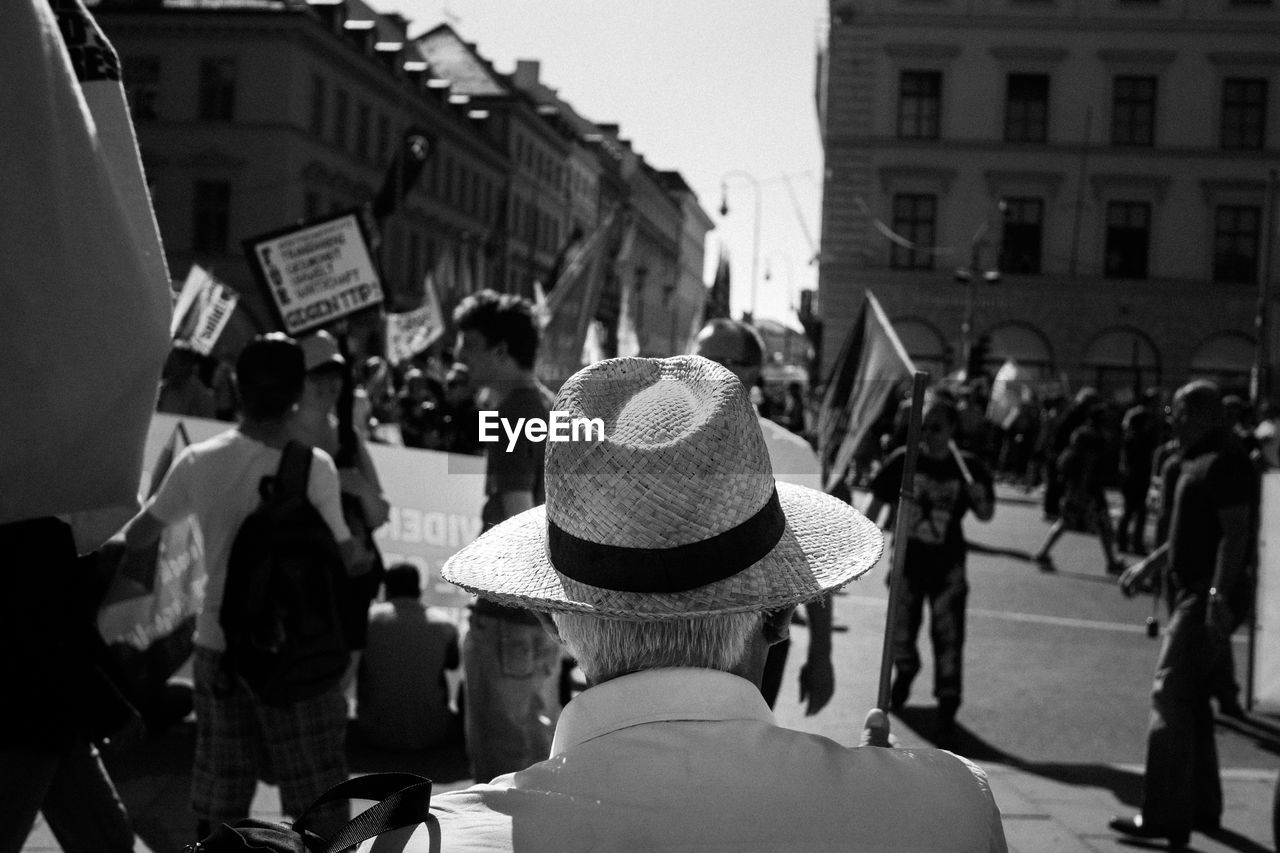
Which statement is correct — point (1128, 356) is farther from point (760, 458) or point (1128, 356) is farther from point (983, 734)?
point (760, 458)

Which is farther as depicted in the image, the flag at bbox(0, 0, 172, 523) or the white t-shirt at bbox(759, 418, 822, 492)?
the white t-shirt at bbox(759, 418, 822, 492)

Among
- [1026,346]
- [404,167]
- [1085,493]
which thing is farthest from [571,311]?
[1026,346]

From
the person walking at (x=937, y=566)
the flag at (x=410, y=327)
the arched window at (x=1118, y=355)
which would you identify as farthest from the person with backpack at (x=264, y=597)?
the arched window at (x=1118, y=355)

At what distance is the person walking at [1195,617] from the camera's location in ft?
16.4

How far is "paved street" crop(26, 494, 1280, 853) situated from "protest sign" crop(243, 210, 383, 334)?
2.18 m

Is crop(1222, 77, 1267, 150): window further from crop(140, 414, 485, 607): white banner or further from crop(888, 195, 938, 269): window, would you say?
crop(140, 414, 485, 607): white banner

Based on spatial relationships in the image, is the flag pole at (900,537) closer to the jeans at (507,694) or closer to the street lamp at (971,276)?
the jeans at (507,694)

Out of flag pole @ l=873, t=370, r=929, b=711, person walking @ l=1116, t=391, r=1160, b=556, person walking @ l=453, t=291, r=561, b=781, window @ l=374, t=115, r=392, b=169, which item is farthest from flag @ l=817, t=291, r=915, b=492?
window @ l=374, t=115, r=392, b=169

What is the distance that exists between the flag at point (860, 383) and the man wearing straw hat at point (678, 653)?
272 cm

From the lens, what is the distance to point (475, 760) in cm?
393

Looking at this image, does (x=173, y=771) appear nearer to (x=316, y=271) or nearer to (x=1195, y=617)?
(x=316, y=271)

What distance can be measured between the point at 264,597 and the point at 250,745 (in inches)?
18.7

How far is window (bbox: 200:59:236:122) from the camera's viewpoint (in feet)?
134

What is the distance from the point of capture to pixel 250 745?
3.72 m
